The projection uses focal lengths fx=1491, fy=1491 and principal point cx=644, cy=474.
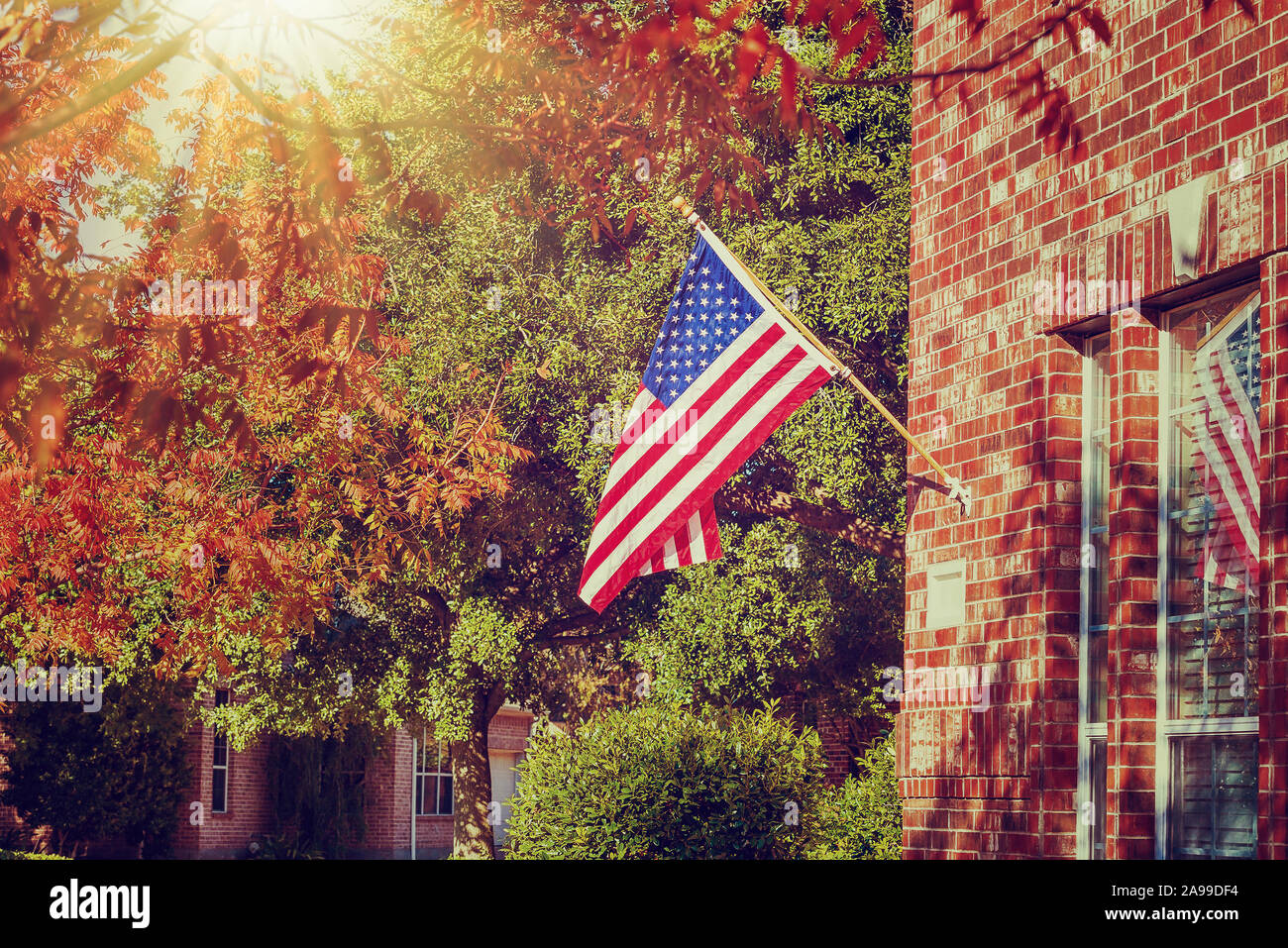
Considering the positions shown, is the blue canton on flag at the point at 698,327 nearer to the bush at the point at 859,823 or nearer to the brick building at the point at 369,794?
the bush at the point at 859,823

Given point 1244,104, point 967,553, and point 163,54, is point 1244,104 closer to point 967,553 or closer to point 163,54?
point 967,553

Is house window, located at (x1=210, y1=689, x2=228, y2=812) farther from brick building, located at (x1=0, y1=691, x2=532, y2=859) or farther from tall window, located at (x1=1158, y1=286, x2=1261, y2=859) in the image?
tall window, located at (x1=1158, y1=286, x2=1261, y2=859)

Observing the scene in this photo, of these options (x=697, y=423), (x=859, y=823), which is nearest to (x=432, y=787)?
(x=859, y=823)

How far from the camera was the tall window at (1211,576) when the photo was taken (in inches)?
239

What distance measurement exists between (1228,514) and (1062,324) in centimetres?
118

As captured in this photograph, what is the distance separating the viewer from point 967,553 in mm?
7387

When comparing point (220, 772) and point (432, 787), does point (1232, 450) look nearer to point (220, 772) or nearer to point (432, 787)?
point (220, 772)

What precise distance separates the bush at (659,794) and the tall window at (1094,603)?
6.81 m

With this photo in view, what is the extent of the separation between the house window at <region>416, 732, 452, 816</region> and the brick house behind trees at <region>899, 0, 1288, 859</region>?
99.9ft

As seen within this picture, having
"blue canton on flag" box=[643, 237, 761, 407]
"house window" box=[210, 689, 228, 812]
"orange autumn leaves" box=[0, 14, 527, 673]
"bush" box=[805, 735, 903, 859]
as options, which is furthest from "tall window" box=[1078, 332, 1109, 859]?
"house window" box=[210, 689, 228, 812]

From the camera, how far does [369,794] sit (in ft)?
115

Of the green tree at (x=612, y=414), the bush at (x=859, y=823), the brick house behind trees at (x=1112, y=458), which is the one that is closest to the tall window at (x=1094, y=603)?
the brick house behind trees at (x=1112, y=458)
